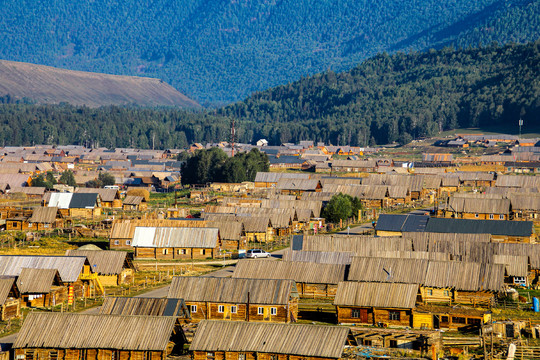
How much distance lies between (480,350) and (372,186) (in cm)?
6253

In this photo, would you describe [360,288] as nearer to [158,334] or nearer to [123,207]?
[158,334]

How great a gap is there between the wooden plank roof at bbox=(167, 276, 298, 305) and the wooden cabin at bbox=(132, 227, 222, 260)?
70.4 ft

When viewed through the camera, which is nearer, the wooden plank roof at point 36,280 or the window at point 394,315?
the window at point 394,315

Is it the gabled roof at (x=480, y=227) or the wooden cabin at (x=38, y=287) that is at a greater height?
the gabled roof at (x=480, y=227)

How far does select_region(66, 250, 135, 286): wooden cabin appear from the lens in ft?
190

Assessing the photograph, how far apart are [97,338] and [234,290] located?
1046 cm

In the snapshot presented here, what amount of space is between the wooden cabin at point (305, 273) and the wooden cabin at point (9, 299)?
1354 cm

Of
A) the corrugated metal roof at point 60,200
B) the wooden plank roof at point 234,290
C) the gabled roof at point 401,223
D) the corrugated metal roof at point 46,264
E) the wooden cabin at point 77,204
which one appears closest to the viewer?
the wooden plank roof at point 234,290

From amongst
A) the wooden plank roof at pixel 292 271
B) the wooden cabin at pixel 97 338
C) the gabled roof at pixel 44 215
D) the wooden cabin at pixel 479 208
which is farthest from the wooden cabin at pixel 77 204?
the wooden cabin at pixel 97 338

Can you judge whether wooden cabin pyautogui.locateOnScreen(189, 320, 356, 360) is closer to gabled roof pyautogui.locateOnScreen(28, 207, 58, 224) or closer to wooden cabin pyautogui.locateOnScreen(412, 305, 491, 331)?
wooden cabin pyautogui.locateOnScreen(412, 305, 491, 331)

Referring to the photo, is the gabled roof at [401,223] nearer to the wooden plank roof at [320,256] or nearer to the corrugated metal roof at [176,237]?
the corrugated metal roof at [176,237]

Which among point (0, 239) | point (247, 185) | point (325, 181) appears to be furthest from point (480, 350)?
point (247, 185)

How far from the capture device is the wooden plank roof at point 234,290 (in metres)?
47.5

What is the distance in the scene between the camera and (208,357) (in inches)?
1544
